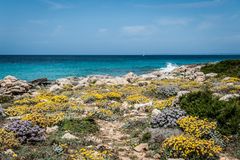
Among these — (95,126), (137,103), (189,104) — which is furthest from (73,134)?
(137,103)

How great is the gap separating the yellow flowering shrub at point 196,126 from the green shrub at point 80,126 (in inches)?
153

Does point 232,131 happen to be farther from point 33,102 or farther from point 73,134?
point 33,102

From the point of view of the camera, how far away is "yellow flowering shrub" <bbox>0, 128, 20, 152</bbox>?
37.4ft

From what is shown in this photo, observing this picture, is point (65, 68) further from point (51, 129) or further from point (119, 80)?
point (51, 129)

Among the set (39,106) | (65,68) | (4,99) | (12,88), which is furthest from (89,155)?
(65,68)

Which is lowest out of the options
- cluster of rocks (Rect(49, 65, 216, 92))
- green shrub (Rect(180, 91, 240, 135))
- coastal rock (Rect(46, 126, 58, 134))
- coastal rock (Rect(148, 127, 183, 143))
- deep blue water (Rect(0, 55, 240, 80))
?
deep blue water (Rect(0, 55, 240, 80))

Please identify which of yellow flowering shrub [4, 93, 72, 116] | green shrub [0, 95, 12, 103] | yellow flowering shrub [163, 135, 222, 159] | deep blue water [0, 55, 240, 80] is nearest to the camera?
yellow flowering shrub [163, 135, 222, 159]

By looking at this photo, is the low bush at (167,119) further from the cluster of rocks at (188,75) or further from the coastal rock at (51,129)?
the cluster of rocks at (188,75)

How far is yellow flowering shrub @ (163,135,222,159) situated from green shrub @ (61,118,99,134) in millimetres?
4160

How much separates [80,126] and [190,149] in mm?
5513

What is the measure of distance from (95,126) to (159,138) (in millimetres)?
3416

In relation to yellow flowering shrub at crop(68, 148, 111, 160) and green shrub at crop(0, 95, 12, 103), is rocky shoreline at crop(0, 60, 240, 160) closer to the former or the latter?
yellow flowering shrub at crop(68, 148, 111, 160)

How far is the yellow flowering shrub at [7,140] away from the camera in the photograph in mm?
11407

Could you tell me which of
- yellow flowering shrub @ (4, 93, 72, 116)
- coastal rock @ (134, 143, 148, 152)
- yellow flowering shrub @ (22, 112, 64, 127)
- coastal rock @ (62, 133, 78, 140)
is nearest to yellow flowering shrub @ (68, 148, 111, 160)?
coastal rock @ (134, 143, 148, 152)
